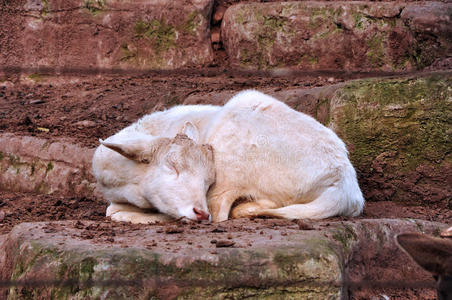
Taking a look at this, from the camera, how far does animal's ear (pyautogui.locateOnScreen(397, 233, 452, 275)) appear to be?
267 cm

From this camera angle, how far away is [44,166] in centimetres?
761

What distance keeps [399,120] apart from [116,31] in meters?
5.27

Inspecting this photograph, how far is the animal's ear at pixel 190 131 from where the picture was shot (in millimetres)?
5355

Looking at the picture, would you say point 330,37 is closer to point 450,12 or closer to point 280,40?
point 280,40

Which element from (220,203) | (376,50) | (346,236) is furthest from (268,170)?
(376,50)

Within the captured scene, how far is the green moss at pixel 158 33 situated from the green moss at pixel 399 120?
4.34 metres

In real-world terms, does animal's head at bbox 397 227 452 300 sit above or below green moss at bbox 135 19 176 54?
below

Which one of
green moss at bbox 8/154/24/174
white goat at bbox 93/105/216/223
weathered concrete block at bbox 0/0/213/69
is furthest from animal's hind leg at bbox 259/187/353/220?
weathered concrete block at bbox 0/0/213/69

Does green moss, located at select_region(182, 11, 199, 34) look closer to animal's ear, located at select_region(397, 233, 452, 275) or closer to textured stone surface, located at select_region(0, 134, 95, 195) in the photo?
textured stone surface, located at select_region(0, 134, 95, 195)

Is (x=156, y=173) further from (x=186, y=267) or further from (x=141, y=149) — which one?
(x=186, y=267)

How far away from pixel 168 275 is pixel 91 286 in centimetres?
37

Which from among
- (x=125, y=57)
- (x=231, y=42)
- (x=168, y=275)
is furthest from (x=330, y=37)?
(x=168, y=275)

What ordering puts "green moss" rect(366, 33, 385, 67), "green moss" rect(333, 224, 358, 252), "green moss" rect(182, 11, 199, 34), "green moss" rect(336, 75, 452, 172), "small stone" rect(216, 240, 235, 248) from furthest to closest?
"green moss" rect(182, 11, 199, 34)
"green moss" rect(366, 33, 385, 67)
"green moss" rect(336, 75, 452, 172)
"green moss" rect(333, 224, 358, 252)
"small stone" rect(216, 240, 235, 248)

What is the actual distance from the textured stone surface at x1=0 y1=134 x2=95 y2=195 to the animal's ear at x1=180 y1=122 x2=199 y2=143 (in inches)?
87.5
